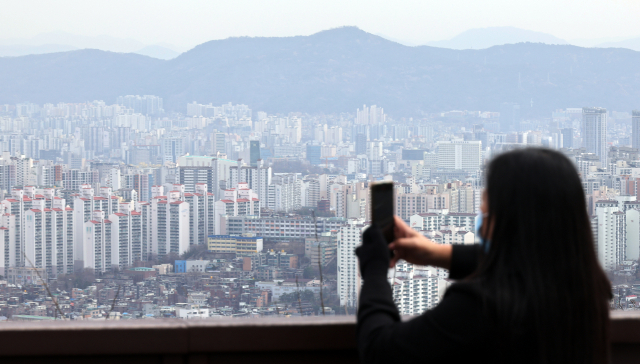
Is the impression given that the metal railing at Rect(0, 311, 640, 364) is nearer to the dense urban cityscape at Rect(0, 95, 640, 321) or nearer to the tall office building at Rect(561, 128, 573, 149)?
the dense urban cityscape at Rect(0, 95, 640, 321)

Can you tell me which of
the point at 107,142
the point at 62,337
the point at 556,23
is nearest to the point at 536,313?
the point at 62,337

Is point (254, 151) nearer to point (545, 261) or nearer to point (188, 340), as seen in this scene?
point (188, 340)

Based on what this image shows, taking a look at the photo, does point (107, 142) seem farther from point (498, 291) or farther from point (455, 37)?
point (498, 291)

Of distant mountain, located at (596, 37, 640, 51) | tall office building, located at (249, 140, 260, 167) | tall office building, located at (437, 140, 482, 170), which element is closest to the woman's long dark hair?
tall office building, located at (437, 140, 482, 170)

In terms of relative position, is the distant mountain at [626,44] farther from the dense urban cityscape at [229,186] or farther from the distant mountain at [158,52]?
the distant mountain at [158,52]

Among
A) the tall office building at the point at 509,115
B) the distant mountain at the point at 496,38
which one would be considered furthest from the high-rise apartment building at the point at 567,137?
the distant mountain at the point at 496,38

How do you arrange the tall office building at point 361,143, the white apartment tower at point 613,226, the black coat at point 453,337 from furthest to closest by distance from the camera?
the tall office building at point 361,143, the white apartment tower at point 613,226, the black coat at point 453,337
